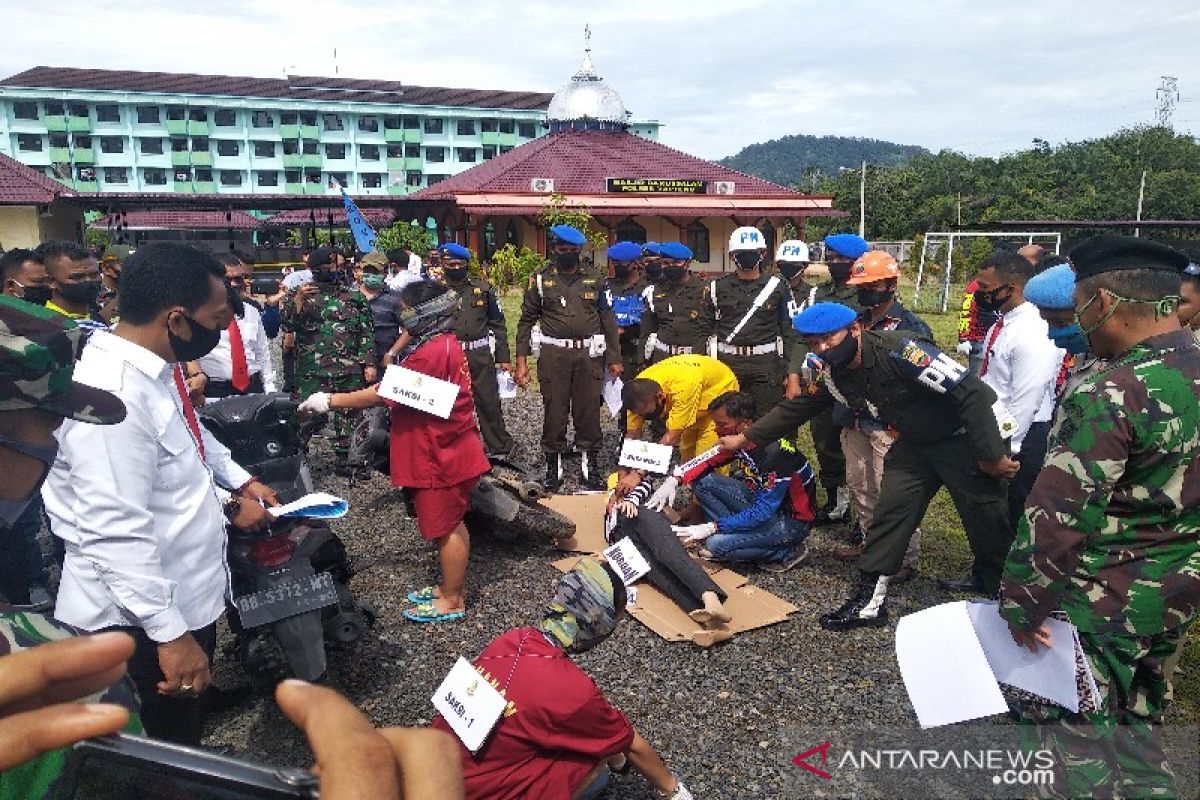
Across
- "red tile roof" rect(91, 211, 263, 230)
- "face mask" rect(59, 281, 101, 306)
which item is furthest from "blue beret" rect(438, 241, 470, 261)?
"red tile roof" rect(91, 211, 263, 230)

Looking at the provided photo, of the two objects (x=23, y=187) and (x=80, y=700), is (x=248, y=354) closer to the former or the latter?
(x=80, y=700)

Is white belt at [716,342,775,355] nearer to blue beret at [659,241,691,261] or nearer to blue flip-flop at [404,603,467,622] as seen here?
blue beret at [659,241,691,261]

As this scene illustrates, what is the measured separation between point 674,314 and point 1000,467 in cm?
406

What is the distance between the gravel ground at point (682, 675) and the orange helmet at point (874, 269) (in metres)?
1.90

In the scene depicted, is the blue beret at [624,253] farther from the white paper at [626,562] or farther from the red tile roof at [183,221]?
the red tile roof at [183,221]

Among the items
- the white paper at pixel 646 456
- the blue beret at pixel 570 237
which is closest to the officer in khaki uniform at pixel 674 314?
the blue beret at pixel 570 237

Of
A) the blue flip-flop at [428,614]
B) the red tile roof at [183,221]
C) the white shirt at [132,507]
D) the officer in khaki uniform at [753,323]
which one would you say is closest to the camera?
the white shirt at [132,507]

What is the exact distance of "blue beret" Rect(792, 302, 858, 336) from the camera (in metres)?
4.04

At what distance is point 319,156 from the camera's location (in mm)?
52250

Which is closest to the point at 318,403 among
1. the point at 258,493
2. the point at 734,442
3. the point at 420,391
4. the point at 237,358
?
the point at 420,391

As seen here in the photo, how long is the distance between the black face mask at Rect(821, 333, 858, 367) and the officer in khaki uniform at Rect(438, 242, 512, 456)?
364cm

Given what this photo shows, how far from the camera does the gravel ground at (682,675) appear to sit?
3.19m

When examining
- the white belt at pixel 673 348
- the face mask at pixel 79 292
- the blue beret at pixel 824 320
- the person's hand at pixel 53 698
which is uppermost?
the face mask at pixel 79 292

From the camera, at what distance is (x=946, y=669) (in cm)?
233
